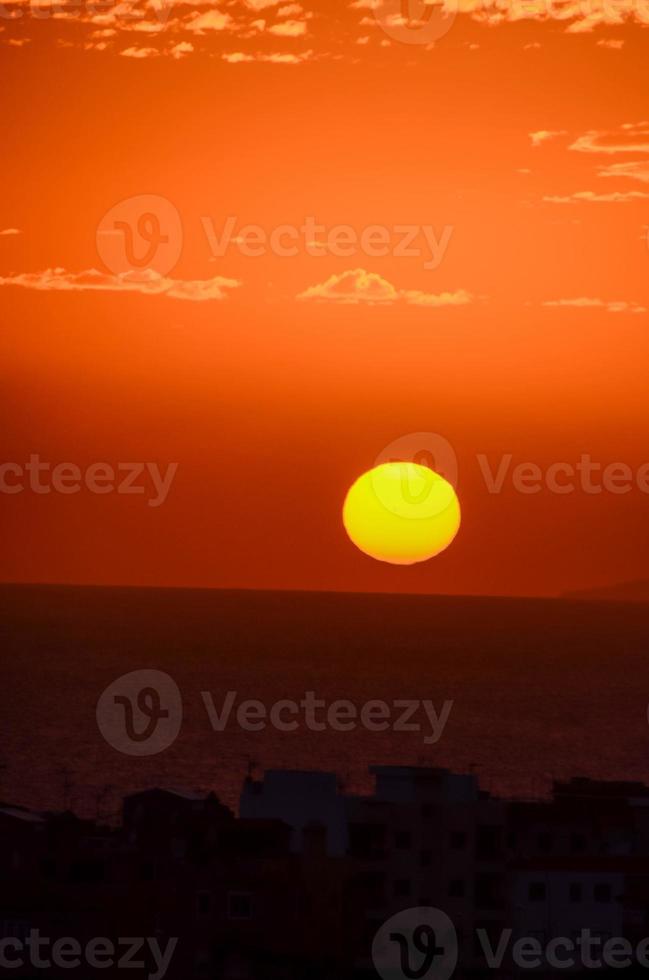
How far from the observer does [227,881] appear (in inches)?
1391

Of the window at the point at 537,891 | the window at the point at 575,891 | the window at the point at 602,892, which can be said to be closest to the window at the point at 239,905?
the window at the point at 537,891

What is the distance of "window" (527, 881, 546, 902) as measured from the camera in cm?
4169

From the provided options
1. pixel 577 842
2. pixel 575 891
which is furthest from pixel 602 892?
pixel 577 842

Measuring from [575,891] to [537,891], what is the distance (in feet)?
3.28

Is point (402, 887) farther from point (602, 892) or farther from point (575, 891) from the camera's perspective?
point (602, 892)

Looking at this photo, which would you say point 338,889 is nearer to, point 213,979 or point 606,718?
point 213,979

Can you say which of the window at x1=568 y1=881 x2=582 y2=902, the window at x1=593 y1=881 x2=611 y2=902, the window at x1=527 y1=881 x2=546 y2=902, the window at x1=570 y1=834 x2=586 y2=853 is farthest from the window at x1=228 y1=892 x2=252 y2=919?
the window at x1=593 y1=881 x2=611 y2=902

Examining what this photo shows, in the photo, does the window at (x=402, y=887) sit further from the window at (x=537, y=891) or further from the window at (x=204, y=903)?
the window at (x=204, y=903)

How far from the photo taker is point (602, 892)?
4194cm

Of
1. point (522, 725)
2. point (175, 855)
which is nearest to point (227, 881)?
point (175, 855)

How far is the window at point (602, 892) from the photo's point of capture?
41844mm

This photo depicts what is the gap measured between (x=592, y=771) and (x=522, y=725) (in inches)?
967

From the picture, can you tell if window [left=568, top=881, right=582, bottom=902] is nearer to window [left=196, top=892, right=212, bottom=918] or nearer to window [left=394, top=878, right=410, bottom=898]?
window [left=394, top=878, right=410, bottom=898]

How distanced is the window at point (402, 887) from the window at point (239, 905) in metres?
6.63
